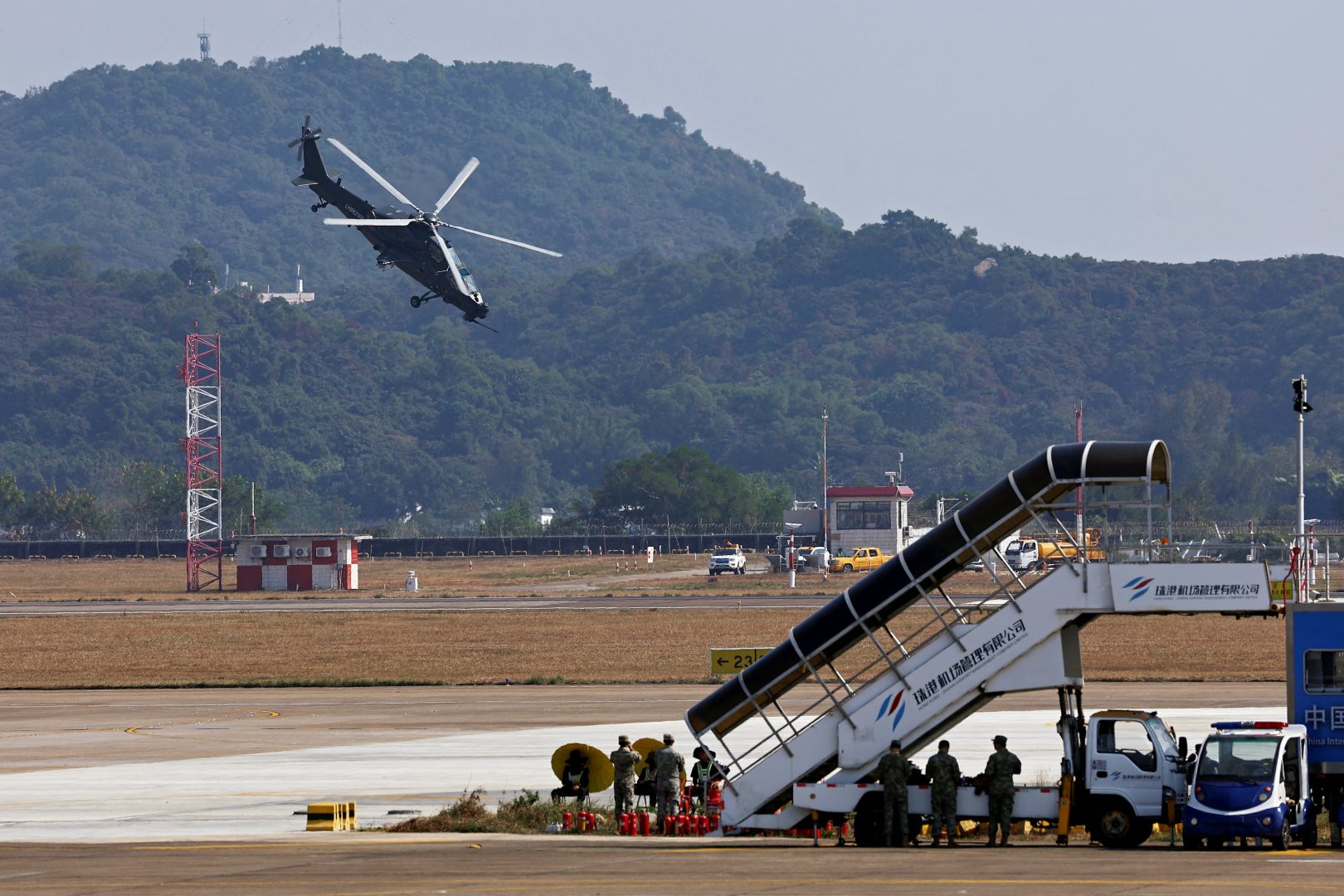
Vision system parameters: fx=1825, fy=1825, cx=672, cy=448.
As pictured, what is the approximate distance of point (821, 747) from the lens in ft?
98.6

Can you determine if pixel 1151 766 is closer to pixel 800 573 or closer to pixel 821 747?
pixel 821 747

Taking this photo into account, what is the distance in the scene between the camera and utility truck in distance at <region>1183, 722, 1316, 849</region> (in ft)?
90.6

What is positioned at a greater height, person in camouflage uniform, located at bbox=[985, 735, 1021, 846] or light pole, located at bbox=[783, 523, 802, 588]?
light pole, located at bbox=[783, 523, 802, 588]

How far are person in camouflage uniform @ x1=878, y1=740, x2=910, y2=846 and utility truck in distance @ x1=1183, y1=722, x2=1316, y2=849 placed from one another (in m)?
4.35

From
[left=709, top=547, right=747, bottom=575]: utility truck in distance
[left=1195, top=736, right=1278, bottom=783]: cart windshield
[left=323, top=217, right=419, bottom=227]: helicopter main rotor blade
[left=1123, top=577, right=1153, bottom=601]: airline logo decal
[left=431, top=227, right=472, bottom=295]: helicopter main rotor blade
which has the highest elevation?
→ [left=323, top=217, right=419, bottom=227]: helicopter main rotor blade

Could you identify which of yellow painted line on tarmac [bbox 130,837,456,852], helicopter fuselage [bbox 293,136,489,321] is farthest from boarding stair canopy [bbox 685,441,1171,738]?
helicopter fuselage [bbox 293,136,489,321]

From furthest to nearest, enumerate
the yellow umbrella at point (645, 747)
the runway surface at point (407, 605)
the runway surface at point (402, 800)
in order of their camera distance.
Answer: the runway surface at point (407, 605) < the yellow umbrella at point (645, 747) < the runway surface at point (402, 800)

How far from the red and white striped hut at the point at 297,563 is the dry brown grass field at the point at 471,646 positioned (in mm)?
29129

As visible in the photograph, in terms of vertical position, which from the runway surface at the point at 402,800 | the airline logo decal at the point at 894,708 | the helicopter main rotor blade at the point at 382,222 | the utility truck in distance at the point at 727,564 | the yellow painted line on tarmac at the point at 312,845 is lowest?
the yellow painted line on tarmac at the point at 312,845

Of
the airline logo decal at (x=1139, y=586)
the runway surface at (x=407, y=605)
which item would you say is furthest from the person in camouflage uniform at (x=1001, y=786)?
the runway surface at (x=407, y=605)

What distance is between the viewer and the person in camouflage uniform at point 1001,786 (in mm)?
28609

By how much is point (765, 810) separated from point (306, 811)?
9.03 m

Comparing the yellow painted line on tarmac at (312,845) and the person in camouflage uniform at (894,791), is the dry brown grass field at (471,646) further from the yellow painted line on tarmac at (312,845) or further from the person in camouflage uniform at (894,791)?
the person in camouflage uniform at (894,791)

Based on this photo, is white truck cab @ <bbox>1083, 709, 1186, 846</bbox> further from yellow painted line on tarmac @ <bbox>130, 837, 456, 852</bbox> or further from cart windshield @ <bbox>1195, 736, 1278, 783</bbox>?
yellow painted line on tarmac @ <bbox>130, 837, 456, 852</bbox>
